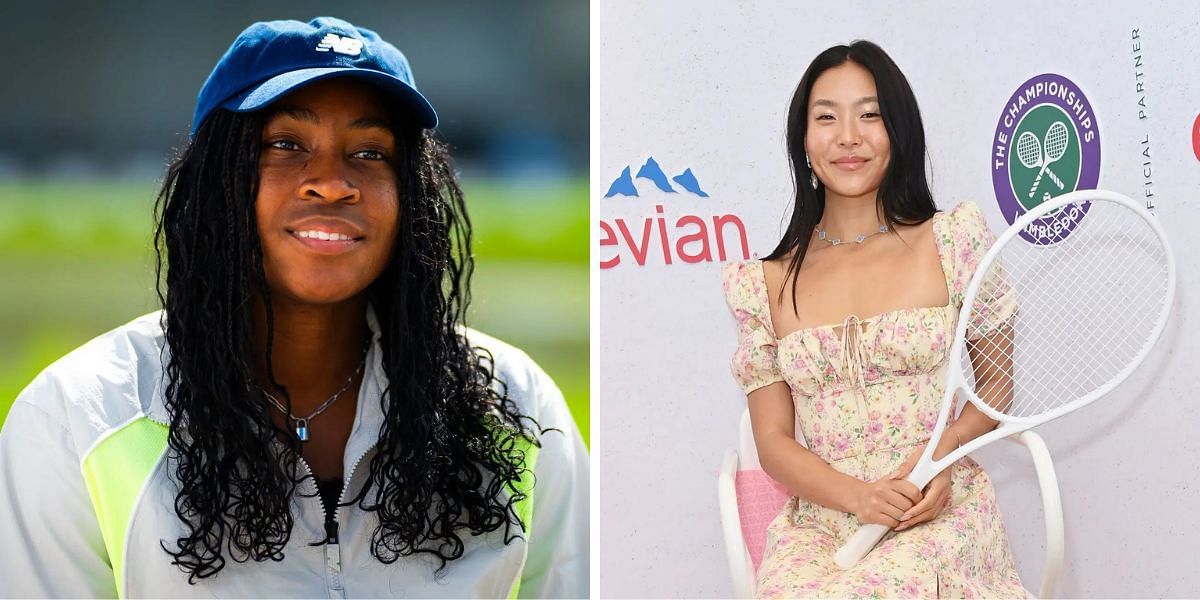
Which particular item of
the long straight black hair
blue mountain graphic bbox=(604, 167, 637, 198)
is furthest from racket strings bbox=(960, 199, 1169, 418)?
blue mountain graphic bbox=(604, 167, 637, 198)

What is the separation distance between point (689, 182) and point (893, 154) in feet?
1.71

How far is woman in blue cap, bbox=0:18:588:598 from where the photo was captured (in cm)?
218

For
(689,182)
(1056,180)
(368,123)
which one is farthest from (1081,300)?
(368,123)

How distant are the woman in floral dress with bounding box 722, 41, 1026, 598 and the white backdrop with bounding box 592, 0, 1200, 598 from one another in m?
0.13

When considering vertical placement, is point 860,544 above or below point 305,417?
below


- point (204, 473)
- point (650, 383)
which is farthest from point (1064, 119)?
point (204, 473)

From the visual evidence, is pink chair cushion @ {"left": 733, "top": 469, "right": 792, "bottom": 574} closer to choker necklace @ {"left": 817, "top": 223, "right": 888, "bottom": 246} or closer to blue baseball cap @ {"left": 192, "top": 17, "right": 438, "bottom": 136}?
choker necklace @ {"left": 817, "top": 223, "right": 888, "bottom": 246}

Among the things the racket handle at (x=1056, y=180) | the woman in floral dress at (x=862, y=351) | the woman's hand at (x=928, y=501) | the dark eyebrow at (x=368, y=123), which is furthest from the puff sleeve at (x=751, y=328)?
the dark eyebrow at (x=368, y=123)

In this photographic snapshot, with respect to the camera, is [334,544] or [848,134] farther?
[848,134]

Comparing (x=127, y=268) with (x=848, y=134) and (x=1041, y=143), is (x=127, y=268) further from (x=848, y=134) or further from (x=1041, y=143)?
(x=1041, y=143)

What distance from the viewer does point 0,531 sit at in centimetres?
216

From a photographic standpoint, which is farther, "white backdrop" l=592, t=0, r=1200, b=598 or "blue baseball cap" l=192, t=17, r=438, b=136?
"white backdrop" l=592, t=0, r=1200, b=598

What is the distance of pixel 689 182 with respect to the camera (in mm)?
3084

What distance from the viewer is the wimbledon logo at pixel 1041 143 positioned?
9.92 feet
